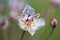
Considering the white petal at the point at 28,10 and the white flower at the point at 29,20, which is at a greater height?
the white petal at the point at 28,10

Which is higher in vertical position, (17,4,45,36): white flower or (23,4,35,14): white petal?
(23,4,35,14): white petal

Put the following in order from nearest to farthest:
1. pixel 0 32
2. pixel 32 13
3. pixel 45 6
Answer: pixel 32 13
pixel 0 32
pixel 45 6

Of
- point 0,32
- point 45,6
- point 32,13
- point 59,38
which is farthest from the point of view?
point 45,6

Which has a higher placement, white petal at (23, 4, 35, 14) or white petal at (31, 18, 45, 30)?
white petal at (23, 4, 35, 14)

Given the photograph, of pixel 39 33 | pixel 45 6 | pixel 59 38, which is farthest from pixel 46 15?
pixel 45 6

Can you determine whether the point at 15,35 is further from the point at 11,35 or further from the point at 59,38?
the point at 59,38

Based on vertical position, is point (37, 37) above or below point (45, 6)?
below

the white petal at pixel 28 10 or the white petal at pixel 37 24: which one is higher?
the white petal at pixel 28 10

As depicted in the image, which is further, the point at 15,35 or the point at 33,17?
the point at 15,35
